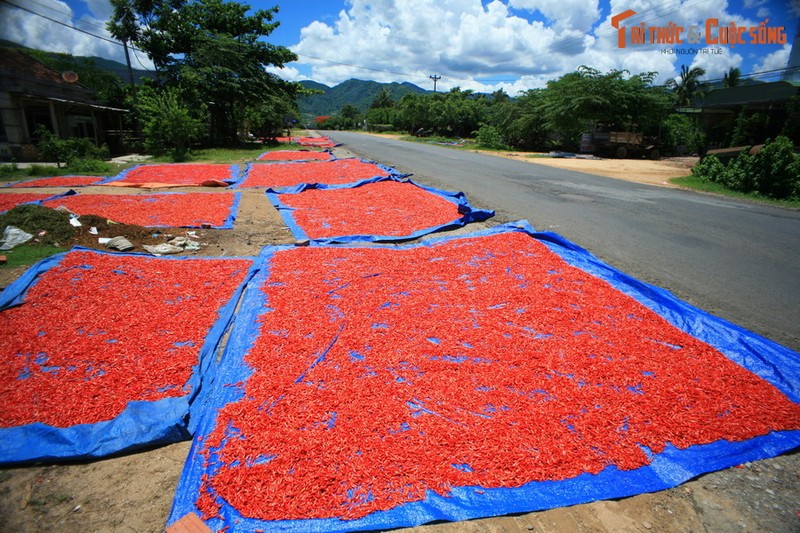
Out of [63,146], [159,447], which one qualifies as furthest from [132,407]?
[63,146]

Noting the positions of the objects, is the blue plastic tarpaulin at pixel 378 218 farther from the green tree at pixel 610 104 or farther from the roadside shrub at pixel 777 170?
the green tree at pixel 610 104

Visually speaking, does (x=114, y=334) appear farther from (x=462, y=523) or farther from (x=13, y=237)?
(x=13, y=237)

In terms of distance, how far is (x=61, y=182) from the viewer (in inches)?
382

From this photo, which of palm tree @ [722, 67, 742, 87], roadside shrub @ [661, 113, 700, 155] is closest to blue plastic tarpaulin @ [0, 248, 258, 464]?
roadside shrub @ [661, 113, 700, 155]

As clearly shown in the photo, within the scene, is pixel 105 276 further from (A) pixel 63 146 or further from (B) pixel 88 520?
(A) pixel 63 146

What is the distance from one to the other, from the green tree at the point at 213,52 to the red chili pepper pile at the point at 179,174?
8060 millimetres

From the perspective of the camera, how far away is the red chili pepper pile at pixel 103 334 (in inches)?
94.3

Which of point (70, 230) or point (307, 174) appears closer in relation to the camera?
Answer: point (70, 230)

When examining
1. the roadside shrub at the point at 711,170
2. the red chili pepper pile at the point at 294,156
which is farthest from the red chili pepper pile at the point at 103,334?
the roadside shrub at the point at 711,170

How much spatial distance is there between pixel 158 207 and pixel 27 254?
8.15 ft

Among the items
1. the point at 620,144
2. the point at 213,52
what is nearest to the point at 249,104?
the point at 213,52

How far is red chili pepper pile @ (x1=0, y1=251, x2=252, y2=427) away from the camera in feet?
7.86

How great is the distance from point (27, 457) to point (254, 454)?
1.12 m

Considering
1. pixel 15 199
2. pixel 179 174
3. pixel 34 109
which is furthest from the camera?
pixel 34 109
